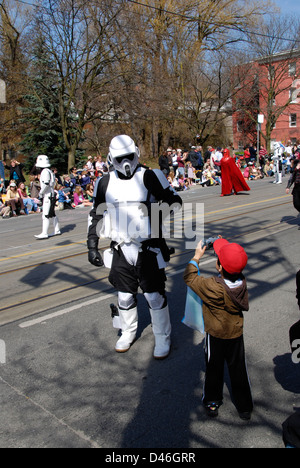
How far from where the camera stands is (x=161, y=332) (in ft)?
13.9

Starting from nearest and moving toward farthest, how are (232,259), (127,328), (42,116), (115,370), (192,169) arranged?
1. (232,259)
2. (115,370)
3. (127,328)
4. (192,169)
5. (42,116)

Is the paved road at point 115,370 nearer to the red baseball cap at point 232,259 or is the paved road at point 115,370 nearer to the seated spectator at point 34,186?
the red baseball cap at point 232,259

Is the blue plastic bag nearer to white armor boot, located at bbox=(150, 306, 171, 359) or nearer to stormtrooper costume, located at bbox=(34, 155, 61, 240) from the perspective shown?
white armor boot, located at bbox=(150, 306, 171, 359)

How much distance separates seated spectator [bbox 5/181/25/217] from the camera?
15.5 metres

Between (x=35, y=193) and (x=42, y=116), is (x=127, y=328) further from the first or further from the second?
(x=42, y=116)

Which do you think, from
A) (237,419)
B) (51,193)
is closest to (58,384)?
(237,419)

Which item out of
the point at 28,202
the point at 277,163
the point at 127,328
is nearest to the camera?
the point at 127,328

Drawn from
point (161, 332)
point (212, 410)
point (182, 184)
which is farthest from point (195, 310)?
point (182, 184)

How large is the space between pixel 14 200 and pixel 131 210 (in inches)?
486

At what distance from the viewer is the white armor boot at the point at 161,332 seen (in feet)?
13.8

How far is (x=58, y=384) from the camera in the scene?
12.6 ft

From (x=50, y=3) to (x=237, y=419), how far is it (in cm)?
2338

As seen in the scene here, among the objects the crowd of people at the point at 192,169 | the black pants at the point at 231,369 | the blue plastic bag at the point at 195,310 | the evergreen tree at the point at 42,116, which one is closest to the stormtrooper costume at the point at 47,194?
the blue plastic bag at the point at 195,310

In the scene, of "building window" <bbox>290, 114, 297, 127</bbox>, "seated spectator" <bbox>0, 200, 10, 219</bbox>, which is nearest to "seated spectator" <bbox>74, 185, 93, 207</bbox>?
"seated spectator" <bbox>0, 200, 10, 219</bbox>
